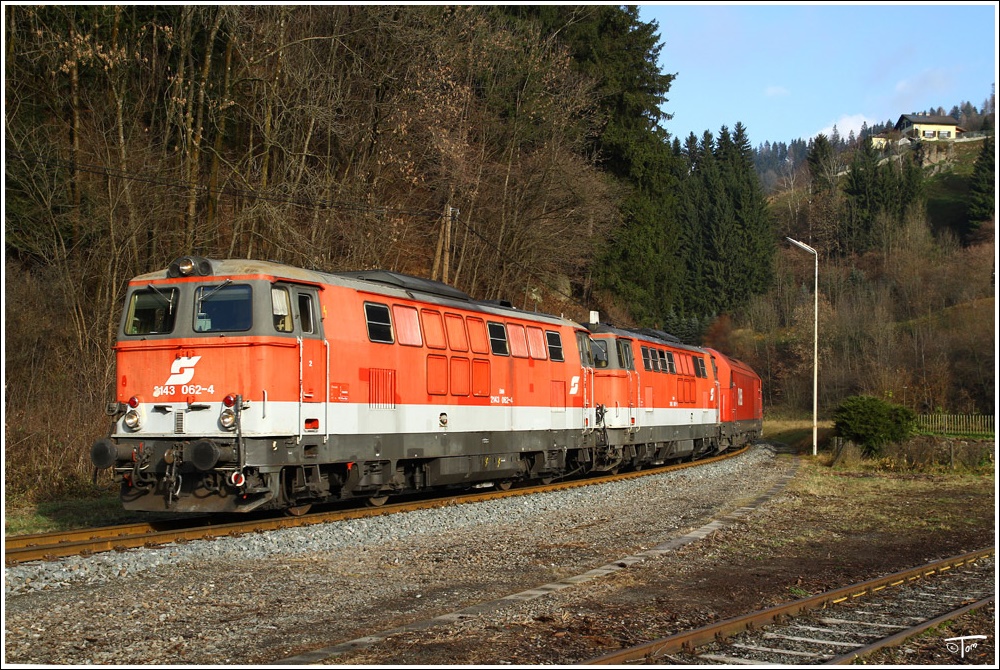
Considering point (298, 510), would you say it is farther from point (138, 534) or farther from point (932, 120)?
point (932, 120)

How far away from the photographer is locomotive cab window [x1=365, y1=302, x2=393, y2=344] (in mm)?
15117

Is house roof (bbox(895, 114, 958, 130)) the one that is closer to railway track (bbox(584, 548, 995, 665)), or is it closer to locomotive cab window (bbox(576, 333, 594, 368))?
locomotive cab window (bbox(576, 333, 594, 368))

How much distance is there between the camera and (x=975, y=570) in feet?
37.6

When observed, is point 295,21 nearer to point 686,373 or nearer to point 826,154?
point 686,373

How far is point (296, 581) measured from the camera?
399 inches

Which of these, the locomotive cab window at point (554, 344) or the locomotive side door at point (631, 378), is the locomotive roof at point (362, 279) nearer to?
the locomotive cab window at point (554, 344)

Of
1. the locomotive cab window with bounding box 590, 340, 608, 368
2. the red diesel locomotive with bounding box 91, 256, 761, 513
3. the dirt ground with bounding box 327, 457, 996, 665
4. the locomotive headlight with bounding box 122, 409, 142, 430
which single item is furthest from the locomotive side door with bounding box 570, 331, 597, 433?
the locomotive headlight with bounding box 122, 409, 142, 430

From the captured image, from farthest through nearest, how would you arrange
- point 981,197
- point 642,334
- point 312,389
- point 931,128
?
point 931,128, point 981,197, point 642,334, point 312,389

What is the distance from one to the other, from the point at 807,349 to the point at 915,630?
6488cm

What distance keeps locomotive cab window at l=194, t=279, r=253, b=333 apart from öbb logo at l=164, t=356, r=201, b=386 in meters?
0.43

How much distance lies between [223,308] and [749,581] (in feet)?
25.6

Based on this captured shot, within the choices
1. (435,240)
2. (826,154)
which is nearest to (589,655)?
(435,240)

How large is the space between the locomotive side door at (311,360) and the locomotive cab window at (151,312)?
5.84 feet

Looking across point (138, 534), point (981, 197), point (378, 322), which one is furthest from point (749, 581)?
point (981, 197)
